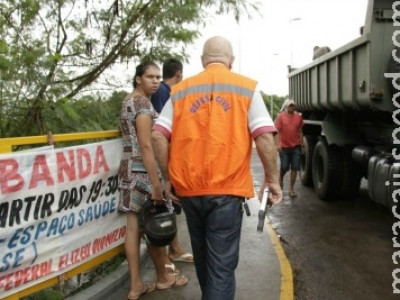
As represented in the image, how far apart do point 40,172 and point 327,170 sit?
218 inches

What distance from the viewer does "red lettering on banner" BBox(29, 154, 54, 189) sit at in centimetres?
346

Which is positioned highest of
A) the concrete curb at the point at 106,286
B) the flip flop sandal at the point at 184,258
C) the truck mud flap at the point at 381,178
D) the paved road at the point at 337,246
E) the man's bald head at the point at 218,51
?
the man's bald head at the point at 218,51

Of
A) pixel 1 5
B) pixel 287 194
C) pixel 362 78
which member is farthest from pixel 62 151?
pixel 287 194

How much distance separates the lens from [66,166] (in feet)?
12.5

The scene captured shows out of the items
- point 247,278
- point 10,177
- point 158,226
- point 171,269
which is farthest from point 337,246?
point 10,177

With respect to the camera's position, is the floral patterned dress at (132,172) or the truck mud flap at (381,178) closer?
the floral patterned dress at (132,172)

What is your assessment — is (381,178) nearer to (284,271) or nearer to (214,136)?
(284,271)

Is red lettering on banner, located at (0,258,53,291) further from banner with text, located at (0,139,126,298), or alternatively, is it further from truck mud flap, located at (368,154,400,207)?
truck mud flap, located at (368,154,400,207)

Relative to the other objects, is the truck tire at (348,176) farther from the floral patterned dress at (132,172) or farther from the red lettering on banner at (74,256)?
the red lettering on banner at (74,256)

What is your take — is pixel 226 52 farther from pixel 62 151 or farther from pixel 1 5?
pixel 1 5

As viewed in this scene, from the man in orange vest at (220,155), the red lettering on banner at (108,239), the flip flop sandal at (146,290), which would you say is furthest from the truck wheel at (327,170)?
the man in orange vest at (220,155)

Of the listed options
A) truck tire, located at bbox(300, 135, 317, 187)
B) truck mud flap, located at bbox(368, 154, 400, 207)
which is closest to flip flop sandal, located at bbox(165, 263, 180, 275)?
truck mud flap, located at bbox(368, 154, 400, 207)

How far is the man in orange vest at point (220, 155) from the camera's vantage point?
9.73 ft

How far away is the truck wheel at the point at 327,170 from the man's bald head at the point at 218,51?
5204 millimetres
